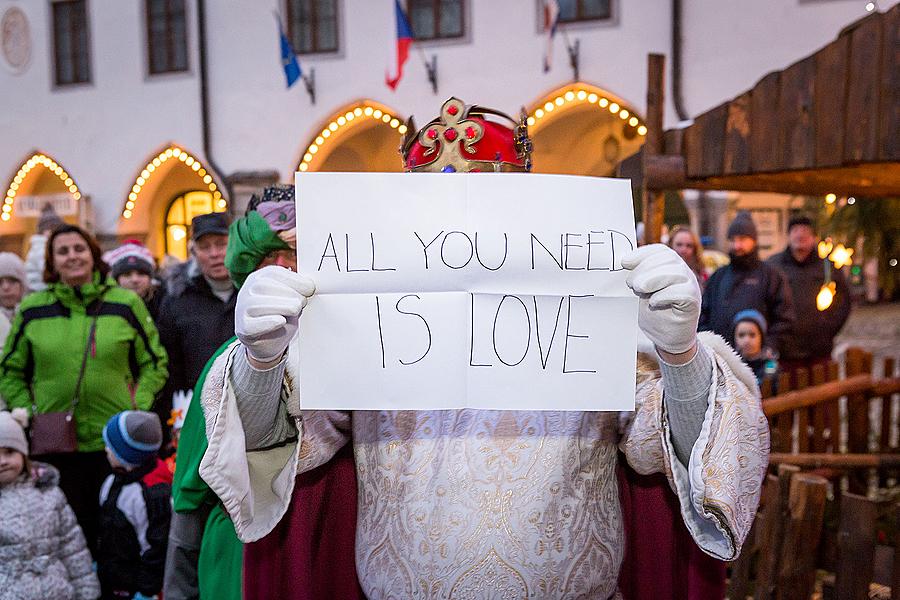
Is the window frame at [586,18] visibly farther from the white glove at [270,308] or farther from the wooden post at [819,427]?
the white glove at [270,308]

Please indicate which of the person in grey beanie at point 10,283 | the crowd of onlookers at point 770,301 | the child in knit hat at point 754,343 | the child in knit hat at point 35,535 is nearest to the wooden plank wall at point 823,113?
the crowd of onlookers at point 770,301

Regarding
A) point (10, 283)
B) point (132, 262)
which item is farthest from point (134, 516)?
point (10, 283)

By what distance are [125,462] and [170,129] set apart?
10.9 metres

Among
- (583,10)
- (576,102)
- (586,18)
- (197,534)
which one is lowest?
(197,534)

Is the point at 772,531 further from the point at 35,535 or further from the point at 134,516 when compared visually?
the point at 35,535

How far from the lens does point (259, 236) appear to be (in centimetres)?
223

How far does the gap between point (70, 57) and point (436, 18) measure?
6.39 m

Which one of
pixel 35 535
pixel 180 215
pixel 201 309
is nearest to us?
pixel 35 535

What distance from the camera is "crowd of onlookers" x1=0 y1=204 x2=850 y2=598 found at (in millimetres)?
3264

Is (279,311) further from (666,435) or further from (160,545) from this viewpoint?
(160,545)

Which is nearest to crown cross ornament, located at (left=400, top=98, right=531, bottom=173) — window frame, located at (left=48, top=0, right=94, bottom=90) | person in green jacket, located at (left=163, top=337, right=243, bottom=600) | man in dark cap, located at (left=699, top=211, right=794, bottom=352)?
person in green jacket, located at (left=163, top=337, right=243, bottom=600)

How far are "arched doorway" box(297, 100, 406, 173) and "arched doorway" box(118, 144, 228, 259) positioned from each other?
1838 mm

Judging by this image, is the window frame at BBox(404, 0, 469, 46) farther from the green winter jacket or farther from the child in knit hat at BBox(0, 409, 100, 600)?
the child in knit hat at BBox(0, 409, 100, 600)

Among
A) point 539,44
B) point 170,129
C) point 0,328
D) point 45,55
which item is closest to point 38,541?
point 0,328
